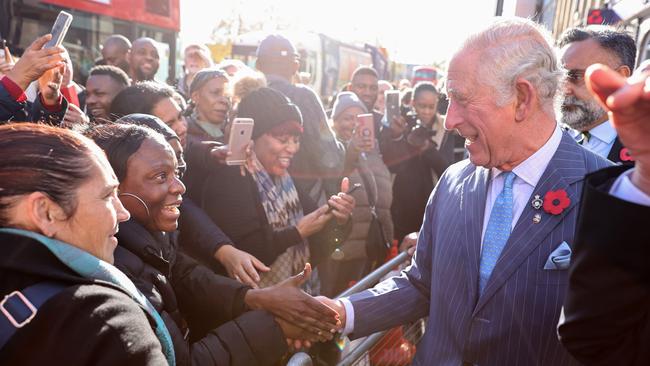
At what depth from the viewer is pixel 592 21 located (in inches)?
259

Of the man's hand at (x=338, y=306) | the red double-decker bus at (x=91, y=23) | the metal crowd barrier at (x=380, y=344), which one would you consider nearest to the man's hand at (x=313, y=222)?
the metal crowd barrier at (x=380, y=344)

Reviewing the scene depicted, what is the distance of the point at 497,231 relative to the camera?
1.82 metres

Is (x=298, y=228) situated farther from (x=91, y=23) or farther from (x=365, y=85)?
(x=91, y=23)

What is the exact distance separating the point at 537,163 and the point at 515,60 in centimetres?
37

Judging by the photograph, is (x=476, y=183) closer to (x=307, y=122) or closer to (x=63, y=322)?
(x=63, y=322)

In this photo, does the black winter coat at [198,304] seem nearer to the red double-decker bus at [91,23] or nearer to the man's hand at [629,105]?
the man's hand at [629,105]

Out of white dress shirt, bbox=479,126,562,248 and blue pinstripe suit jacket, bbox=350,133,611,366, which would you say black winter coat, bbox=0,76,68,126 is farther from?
white dress shirt, bbox=479,126,562,248

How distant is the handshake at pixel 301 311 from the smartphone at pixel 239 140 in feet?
3.10

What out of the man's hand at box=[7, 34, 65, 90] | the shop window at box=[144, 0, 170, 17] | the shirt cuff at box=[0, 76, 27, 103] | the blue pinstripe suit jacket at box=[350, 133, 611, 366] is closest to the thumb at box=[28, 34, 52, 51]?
the man's hand at box=[7, 34, 65, 90]

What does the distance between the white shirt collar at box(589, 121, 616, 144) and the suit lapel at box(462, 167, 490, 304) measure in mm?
1323

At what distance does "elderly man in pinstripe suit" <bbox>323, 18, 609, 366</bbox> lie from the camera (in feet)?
5.42

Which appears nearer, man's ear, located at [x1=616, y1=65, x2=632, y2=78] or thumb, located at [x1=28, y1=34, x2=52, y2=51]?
thumb, located at [x1=28, y1=34, x2=52, y2=51]

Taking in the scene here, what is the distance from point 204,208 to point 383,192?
232 centimetres

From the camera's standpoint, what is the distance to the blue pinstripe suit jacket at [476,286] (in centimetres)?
164
